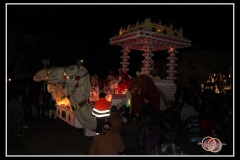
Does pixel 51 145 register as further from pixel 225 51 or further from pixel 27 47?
pixel 225 51

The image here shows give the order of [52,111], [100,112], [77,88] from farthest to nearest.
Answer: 1. [52,111]
2. [77,88]
3. [100,112]

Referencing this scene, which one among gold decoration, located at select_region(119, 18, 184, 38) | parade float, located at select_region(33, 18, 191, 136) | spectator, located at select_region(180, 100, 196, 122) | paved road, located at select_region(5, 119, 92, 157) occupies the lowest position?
paved road, located at select_region(5, 119, 92, 157)

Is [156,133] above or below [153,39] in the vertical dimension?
below

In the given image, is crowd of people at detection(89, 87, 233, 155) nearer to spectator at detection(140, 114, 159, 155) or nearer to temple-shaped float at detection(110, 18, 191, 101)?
spectator at detection(140, 114, 159, 155)

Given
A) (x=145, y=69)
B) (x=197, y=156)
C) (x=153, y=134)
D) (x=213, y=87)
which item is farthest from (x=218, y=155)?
(x=213, y=87)

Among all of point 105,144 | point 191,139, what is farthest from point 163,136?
point 105,144

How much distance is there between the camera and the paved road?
6.80 meters

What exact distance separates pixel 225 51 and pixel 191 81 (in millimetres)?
6074

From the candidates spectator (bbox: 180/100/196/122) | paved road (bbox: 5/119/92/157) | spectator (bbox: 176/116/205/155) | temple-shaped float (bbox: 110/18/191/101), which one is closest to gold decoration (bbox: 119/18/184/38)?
temple-shaped float (bbox: 110/18/191/101)
